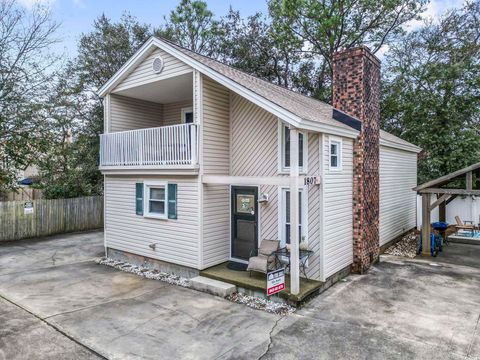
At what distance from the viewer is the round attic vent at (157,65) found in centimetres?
845

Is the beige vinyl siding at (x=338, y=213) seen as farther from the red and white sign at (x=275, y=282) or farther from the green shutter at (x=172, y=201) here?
the green shutter at (x=172, y=201)

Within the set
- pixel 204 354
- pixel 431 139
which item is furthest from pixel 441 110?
pixel 204 354

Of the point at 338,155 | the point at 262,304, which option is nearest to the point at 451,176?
the point at 338,155

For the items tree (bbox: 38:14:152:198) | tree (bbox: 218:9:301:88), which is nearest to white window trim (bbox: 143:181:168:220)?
tree (bbox: 38:14:152:198)

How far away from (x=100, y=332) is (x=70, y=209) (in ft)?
36.0

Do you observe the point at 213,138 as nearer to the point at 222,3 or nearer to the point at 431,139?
the point at 431,139

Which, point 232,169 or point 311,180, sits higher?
point 232,169

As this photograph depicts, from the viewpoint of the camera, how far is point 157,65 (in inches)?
335

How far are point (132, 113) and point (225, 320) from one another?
7.59 meters

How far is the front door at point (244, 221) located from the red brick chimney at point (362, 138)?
2744mm

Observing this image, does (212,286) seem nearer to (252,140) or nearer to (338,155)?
(252,140)

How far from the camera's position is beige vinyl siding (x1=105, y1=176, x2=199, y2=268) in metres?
7.88

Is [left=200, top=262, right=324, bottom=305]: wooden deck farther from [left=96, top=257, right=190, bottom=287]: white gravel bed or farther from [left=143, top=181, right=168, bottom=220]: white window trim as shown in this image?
[left=143, top=181, right=168, bottom=220]: white window trim

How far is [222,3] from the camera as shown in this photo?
22016 mm
